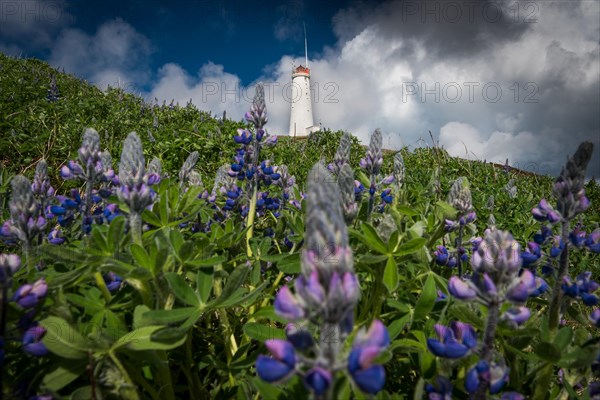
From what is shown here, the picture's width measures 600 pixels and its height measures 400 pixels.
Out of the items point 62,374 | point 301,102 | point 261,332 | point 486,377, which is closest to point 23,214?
point 62,374

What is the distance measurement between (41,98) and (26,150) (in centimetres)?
362

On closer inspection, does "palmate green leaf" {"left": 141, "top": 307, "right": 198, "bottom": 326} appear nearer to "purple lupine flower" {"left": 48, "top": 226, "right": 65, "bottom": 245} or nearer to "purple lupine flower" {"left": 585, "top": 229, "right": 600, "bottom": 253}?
"purple lupine flower" {"left": 48, "top": 226, "right": 65, "bottom": 245}

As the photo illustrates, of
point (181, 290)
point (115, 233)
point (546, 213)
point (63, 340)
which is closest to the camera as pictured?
point (63, 340)

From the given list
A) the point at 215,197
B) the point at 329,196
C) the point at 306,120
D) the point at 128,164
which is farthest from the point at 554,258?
the point at 306,120

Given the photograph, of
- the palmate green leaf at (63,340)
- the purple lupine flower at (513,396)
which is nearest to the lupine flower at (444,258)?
the purple lupine flower at (513,396)

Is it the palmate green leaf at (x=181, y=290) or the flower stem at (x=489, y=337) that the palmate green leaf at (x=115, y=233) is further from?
the flower stem at (x=489, y=337)

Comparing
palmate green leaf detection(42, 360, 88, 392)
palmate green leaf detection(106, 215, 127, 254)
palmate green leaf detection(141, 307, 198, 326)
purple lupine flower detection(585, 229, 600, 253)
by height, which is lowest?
palmate green leaf detection(42, 360, 88, 392)

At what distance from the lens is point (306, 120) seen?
4688 centimetres

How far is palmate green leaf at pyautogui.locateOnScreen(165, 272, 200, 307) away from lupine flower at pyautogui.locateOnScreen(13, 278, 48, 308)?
15.6 inches

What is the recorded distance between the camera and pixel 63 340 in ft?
4.38

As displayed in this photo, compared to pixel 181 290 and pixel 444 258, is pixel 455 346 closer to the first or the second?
pixel 181 290

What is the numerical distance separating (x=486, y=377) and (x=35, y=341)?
1435 millimetres

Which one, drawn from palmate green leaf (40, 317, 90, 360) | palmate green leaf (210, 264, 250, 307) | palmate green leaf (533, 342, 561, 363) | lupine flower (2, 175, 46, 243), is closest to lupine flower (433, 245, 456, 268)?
palmate green leaf (533, 342, 561, 363)

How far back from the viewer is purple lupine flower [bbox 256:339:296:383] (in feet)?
3.06
